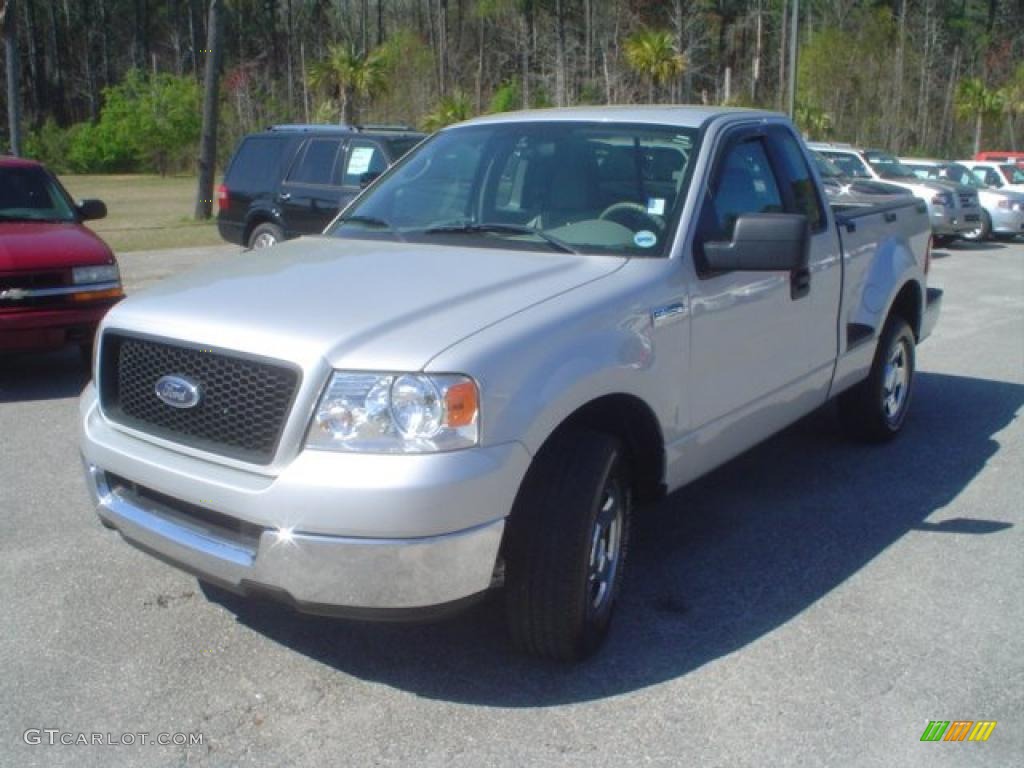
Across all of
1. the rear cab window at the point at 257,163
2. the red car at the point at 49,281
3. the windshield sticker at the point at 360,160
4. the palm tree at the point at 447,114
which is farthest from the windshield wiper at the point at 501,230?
the palm tree at the point at 447,114

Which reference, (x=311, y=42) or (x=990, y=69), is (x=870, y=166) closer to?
(x=990, y=69)

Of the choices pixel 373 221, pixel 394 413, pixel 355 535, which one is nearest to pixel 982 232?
pixel 373 221

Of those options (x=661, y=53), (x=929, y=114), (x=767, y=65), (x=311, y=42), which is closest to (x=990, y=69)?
(x=929, y=114)

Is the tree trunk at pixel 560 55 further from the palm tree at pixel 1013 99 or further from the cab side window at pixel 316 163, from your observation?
the cab side window at pixel 316 163

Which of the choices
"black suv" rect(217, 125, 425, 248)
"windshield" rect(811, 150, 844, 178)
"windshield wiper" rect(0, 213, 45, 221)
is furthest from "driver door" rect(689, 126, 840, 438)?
"windshield" rect(811, 150, 844, 178)

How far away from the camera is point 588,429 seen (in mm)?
3936

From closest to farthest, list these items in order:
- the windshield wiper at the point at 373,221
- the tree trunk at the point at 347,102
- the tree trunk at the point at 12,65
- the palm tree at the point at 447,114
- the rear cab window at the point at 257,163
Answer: the windshield wiper at the point at 373,221
the rear cab window at the point at 257,163
the tree trunk at the point at 12,65
the palm tree at the point at 447,114
the tree trunk at the point at 347,102

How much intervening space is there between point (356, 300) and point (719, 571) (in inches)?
82.8

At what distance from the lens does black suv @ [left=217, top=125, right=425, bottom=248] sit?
13219mm

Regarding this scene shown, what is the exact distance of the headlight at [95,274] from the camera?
320 inches

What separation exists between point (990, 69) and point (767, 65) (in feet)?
40.6

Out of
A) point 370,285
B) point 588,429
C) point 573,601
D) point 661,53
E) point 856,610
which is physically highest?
point 661,53

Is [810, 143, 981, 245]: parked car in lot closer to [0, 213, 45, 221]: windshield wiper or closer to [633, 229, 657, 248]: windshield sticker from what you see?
[0, 213, 45, 221]: windshield wiper

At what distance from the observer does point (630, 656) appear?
4.06 meters
